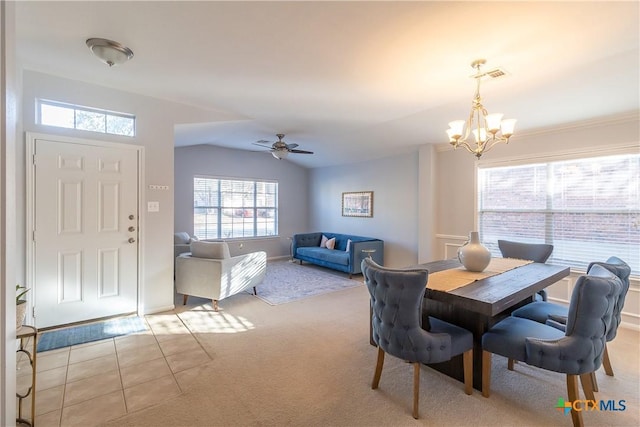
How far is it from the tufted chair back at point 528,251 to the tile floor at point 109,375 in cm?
346

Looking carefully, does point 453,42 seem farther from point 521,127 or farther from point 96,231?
point 96,231

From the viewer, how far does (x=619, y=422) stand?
188 centimetres

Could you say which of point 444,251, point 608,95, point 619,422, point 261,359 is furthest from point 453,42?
point 444,251

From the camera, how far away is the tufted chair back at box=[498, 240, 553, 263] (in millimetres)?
3258

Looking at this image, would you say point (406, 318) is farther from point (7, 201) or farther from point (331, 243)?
point (331, 243)

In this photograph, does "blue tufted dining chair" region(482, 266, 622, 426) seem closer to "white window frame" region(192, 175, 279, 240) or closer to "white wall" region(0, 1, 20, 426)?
"white wall" region(0, 1, 20, 426)

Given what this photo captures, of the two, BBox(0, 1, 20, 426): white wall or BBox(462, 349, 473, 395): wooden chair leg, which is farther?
BBox(462, 349, 473, 395): wooden chair leg

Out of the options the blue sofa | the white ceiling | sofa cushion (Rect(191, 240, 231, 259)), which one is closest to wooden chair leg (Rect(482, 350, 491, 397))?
the white ceiling

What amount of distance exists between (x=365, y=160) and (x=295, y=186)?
2222mm

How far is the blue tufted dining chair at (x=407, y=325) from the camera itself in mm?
1909

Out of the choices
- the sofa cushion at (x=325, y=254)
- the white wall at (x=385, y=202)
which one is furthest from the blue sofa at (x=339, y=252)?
the white wall at (x=385, y=202)

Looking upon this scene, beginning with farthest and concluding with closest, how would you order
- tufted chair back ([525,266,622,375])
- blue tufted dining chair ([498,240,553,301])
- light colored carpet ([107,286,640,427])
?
1. blue tufted dining chair ([498,240,553,301])
2. light colored carpet ([107,286,640,427])
3. tufted chair back ([525,266,622,375])

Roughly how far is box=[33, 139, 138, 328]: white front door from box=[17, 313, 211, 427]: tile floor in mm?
564

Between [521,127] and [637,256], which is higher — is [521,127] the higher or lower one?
the higher one
